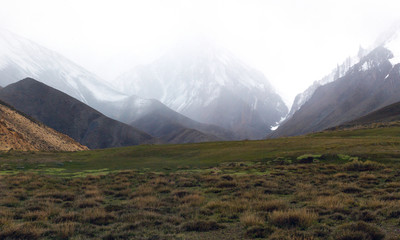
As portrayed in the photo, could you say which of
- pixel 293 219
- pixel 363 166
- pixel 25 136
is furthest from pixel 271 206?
pixel 25 136

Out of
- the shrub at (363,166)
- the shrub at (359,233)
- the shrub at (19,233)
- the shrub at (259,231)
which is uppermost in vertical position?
the shrub at (359,233)

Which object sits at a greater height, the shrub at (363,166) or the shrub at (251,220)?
the shrub at (251,220)

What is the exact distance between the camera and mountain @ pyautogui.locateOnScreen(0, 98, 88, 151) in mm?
85838

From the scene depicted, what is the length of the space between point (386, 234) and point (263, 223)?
4088 millimetres

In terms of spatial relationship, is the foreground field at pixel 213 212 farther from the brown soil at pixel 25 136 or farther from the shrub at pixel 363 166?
the brown soil at pixel 25 136

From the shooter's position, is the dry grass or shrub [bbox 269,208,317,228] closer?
the dry grass

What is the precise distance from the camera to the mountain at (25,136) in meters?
85.8

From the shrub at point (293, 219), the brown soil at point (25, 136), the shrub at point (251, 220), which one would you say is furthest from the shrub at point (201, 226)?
the brown soil at point (25, 136)

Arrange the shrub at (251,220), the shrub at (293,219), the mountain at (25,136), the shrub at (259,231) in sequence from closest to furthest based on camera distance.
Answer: the shrub at (259,231) < the shrub at (293,219) < the shrub at (251,220) < the mountain at (25,136)

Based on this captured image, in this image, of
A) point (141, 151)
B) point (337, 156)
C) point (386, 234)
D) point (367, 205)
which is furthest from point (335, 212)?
point (141, 151)

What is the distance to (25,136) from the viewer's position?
3883 inches

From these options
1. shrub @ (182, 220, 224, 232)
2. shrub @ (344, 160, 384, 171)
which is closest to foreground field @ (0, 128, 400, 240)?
shrub @ (182, 220, 224, 232)

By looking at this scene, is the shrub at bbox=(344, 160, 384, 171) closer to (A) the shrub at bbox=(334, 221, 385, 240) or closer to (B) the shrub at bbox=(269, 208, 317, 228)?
(B) the shrub at bbox=(269, 208, 317, 228)

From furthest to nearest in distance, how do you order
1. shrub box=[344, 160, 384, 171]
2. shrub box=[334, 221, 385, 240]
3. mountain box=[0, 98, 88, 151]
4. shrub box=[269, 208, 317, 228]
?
mountain box=[0, 98, 88, 151], shrub box=[344, 160, 384, 171], shrub box=[269, 208, 317, 228], shrub box=[334, 221, 385, 240]
